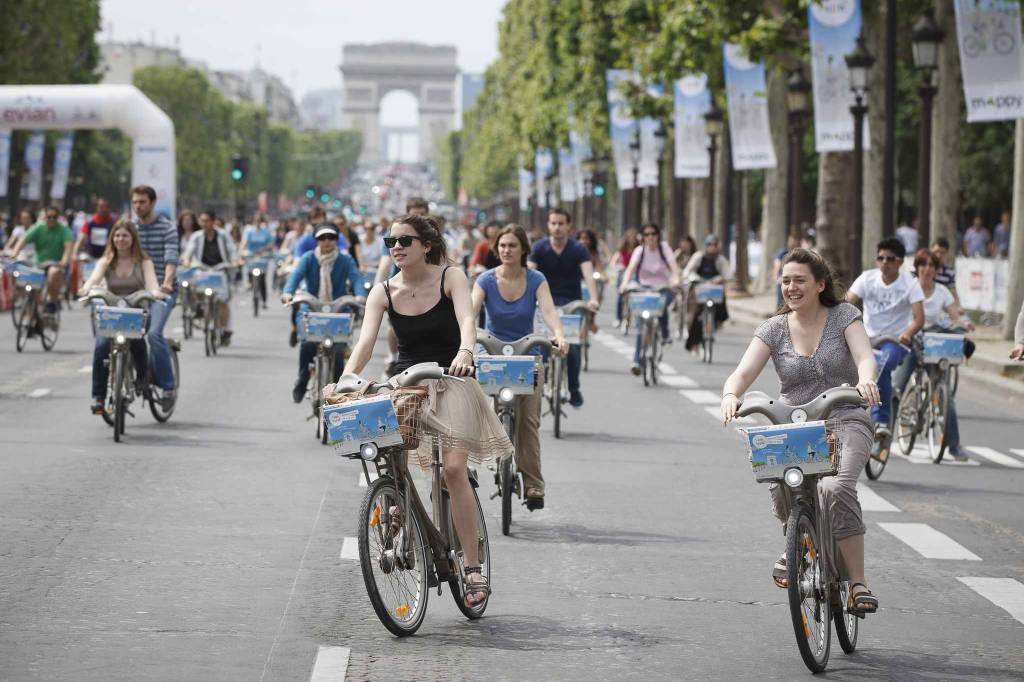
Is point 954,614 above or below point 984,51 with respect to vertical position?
below

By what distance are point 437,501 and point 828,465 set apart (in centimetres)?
150

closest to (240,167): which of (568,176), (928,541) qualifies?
(568,176)

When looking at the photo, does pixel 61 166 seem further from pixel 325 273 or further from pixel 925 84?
pixel 325 273

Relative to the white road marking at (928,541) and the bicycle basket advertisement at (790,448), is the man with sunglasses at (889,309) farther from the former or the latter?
the bicycle basket advertisement at (790,448)

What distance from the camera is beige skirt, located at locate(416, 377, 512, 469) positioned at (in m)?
7.78

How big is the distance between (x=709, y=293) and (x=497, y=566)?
50.9 ft

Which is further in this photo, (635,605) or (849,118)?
(849,118)

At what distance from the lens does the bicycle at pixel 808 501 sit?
7.07 m

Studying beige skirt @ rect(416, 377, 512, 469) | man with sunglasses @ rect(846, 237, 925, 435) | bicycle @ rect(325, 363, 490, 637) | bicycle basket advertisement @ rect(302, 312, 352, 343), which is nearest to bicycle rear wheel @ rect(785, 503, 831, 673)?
beige skirt @ rect(416, 377, 512, 469)

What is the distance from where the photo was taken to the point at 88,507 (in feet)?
36.4

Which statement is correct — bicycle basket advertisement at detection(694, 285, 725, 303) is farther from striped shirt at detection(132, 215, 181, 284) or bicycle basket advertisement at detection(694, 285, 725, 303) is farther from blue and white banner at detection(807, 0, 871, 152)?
striped shirt at detection(132, 215, 181, 284)

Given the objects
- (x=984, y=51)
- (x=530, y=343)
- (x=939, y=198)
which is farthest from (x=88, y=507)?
(x=939, y=198)

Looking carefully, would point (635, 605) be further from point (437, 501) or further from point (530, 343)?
point (530, 343)

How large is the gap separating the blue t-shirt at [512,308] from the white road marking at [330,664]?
4.51 m
